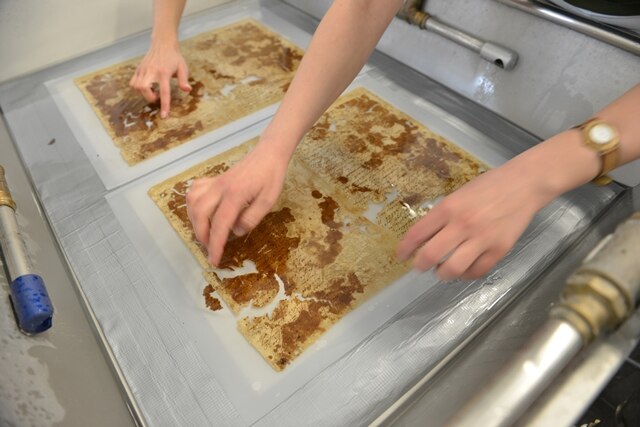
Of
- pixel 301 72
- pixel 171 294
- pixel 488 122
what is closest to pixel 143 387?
pixel 171 294

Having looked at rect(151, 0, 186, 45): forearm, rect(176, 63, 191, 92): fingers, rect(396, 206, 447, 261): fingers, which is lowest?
rect(176, 63, 191, 92): fingers

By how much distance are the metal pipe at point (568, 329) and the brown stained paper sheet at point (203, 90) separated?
2.51ft

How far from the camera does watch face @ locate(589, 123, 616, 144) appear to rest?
53 centimetres

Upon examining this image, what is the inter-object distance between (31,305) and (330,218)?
18.0 inches

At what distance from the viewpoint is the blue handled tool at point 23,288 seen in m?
0.61

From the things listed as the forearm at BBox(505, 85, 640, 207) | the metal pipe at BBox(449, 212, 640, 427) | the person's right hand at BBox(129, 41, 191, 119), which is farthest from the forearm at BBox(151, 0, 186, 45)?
the metal pipe at BBox(449, 212, 640, 427)

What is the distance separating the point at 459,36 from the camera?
3.17 ft

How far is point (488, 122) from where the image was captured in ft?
3.17

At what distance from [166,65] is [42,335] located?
61cm

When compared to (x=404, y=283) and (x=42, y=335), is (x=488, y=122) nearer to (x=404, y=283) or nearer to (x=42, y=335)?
(x=404, y=283)

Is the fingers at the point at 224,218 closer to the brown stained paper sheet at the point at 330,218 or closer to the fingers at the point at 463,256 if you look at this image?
the brown stained paper sheet at the point at 330,218

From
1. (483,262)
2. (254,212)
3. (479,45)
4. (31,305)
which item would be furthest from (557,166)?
(31,305)

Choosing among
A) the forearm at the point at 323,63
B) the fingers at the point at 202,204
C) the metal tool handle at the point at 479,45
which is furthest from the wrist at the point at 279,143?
the metal tool handle at the point at 479,45

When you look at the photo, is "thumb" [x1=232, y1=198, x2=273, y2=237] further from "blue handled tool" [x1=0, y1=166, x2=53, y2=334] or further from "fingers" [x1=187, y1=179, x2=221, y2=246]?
"blue handled tool" [x1=0, y1=166, x2=53, y2=334]
